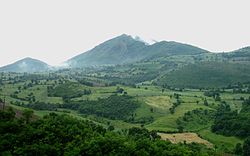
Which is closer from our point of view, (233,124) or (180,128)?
(233,124)

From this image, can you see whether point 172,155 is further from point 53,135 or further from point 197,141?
point 197,141

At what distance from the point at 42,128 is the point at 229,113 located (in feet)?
399

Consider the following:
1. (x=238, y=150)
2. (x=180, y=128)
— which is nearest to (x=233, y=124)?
(x=180, y=128)

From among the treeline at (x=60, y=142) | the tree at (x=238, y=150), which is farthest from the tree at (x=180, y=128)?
the treeline at (x=60, y=142)

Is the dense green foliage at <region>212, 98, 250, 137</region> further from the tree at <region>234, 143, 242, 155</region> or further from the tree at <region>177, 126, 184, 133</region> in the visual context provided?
the tree at <region>234, 143, 242, 155</region>

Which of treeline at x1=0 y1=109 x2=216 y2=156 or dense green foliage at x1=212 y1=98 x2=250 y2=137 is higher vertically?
treeline at x1=0 y1=109 x2=216 y2=156

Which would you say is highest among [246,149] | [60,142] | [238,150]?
[60,142]

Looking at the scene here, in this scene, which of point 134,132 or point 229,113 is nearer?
point 134,132

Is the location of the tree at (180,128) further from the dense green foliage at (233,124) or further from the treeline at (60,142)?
the treeline at (60,142)

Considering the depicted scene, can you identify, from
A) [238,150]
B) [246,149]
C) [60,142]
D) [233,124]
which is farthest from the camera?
[233,124]

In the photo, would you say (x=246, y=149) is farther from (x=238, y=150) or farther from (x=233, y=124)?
(x=233, y=124)

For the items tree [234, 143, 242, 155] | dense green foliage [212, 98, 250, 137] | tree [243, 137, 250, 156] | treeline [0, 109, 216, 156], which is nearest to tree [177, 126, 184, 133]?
dense green foliage [212, 98, 250, 137]

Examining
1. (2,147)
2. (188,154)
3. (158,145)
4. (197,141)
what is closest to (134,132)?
(197,141)

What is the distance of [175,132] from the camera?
178 m
